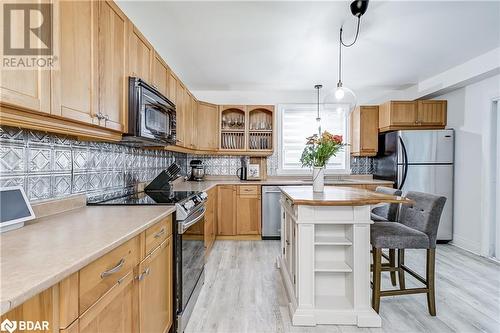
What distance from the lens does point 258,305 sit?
7.38 ft

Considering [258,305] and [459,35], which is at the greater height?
[459,35]

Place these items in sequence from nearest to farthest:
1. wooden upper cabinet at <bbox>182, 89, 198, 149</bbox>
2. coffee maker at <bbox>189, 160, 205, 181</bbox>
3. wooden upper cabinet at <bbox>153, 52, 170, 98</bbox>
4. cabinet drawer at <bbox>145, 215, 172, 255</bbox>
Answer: cabinet drawer at <bbox>145, 215, 172, 255</bbox>
wooden upper cabinet at <bbox>153, 52, 170, 98</bbox>
wooden upper cabinet at <bbox>182, 89, 198, 149</bbox>
coffee maker at <bbox>189, 160, 205, 181</bbox>

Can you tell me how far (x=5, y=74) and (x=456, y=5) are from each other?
3.18 meters

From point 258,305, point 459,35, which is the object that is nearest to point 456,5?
point 459,35

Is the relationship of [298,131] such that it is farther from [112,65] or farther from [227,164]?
[112,65]

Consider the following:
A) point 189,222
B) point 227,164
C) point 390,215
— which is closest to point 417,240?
point 390,215

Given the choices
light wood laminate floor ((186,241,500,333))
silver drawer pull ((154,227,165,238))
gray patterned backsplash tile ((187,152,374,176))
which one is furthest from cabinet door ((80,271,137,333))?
gray patterned backsplash tile ((187,152,374,176))

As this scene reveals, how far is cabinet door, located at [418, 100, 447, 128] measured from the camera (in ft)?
13.7

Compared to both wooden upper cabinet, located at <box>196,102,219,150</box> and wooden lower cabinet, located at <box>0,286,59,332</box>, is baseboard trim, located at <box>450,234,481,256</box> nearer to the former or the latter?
wooden upper cabinet, located at <box>196,102,219,150</box>

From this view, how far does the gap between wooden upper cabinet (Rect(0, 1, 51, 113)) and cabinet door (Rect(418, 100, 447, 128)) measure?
189 inches

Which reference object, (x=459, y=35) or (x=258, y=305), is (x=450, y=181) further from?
(x=258, y=305)

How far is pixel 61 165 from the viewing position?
5.35 feet

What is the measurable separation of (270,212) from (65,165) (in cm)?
304

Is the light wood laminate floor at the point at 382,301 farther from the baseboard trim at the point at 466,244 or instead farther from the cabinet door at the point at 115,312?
the cabinet door at the point at 115,312
